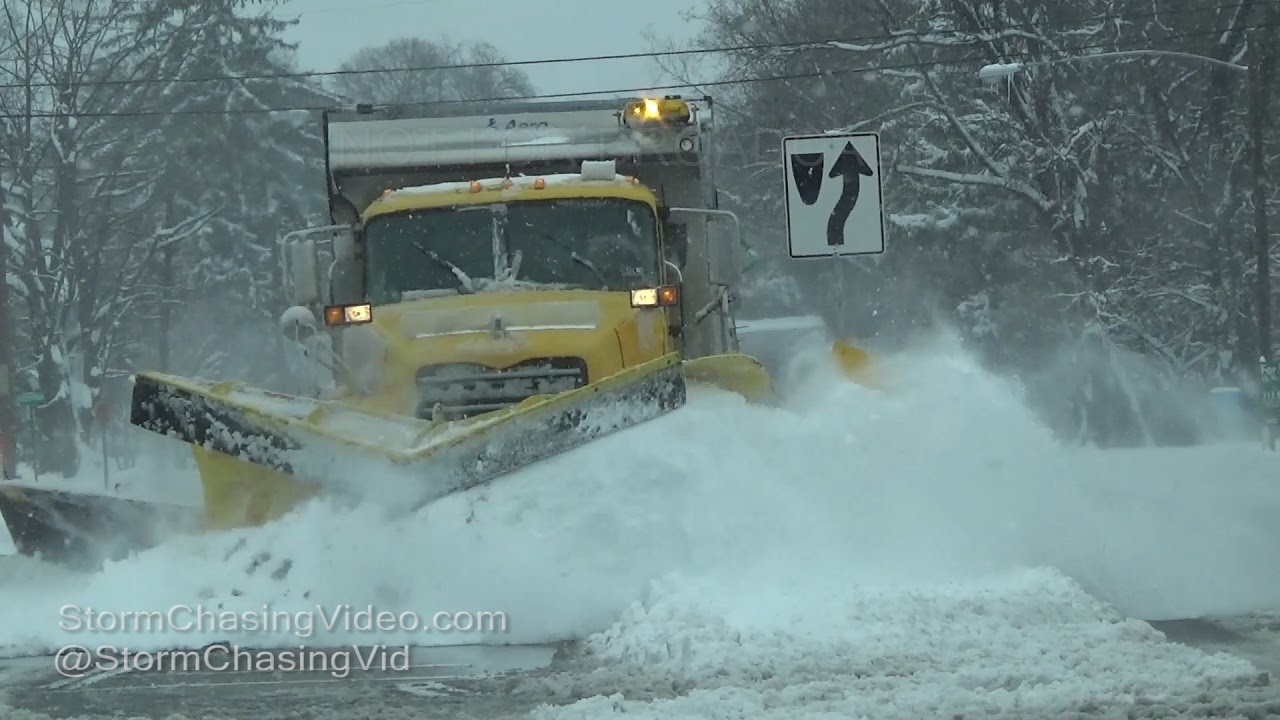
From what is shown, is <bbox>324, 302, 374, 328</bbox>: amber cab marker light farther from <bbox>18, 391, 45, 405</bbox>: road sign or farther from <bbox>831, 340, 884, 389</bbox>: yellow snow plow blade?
<bbox>18, 391, 45, 405</bbox>: road sign

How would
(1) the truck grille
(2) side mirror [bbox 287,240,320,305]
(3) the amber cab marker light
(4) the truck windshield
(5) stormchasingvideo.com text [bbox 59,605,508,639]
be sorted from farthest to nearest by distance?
(2) side mirror [bbox 287,240,320,305] < (4) the truck windshield < (3) the amber cab marker light < (1) the truck grille < (5) stormchasingvideo.com text [bbox 59,605,508,639]

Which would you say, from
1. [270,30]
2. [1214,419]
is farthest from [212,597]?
[270,30]

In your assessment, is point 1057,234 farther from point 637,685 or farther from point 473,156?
point 637,685

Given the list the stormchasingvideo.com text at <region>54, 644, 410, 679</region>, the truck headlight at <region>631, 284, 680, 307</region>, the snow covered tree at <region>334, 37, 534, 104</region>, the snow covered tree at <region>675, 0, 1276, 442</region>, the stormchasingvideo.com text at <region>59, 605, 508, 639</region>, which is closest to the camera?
the stormchasingvideo.com text at <region>54, 644, 410, 679</region>

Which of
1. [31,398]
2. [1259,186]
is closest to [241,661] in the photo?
[1259,186]

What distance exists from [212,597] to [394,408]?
165 cm

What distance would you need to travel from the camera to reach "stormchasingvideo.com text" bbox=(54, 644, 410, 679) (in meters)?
7.50

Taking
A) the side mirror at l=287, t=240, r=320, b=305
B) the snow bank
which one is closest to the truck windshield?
the side mirror at l=287, t=240, r=320, b=305

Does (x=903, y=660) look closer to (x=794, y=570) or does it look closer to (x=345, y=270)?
(x=794, y=570)

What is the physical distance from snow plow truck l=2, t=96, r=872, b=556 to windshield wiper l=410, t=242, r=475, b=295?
2 centimetres

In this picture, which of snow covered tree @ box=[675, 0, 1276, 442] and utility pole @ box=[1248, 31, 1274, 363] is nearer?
utility pole @ box=[1248, 31, 1274, 363]

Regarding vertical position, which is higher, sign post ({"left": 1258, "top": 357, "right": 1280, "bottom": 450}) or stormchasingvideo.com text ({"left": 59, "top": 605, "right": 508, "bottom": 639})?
sign post ({"left": 1258, "top": 357, "right": 1280, "bottom": 450})

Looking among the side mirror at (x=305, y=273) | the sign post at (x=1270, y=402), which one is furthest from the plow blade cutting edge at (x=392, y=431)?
the sign post at (x=1270, y=402)

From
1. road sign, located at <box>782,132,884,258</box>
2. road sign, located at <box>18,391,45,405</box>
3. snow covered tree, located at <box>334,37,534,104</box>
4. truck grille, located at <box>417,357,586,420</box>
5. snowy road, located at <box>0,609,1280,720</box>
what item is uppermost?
snow covered tree, located at <box>334,37,534,104</box>
